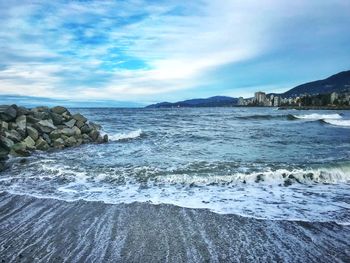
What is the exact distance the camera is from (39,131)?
63.6 feet

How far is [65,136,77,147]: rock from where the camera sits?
63.5ft

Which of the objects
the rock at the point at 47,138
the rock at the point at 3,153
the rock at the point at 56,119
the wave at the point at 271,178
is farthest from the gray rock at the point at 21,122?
the wave at the point at 271,178

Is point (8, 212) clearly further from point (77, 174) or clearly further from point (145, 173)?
point (145, 173)

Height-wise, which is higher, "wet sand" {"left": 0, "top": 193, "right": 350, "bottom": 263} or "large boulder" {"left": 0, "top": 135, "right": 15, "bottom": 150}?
"large boulder" {"left": 0, "top": 135, "right": 15, "bottom": 150}

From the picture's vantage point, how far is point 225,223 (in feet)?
23.2

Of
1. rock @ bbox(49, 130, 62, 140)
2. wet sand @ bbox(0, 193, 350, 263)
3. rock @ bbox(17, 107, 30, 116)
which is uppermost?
rock @ bbox(17, 107, 30, 116)

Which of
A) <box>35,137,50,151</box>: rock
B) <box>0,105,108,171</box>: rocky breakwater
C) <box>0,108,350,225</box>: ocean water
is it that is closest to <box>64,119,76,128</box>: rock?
<box>0,105,108,171</box>: rocky breakwater

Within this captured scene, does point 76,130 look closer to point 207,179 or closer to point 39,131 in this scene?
point 39,131

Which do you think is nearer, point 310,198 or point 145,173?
point 310,198

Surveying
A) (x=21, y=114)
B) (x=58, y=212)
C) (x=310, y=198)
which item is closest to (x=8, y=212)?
(x=58, y=212)

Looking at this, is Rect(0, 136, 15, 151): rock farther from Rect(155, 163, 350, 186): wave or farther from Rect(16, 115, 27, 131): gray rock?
Rect(155, 163, 350, 186): wave

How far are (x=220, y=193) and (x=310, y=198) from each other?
7.42ft

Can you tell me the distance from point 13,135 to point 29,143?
0.84 m

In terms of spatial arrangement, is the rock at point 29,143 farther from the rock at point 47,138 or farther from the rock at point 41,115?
the rock at point 41,115
